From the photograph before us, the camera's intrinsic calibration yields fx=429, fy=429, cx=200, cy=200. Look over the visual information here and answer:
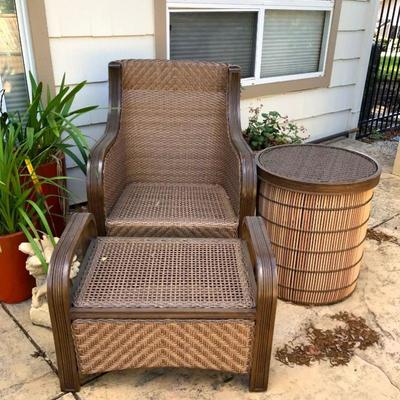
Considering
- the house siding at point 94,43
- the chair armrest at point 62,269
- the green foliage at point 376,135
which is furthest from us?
the green foliage at point 376,135

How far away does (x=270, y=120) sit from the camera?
3.05 m

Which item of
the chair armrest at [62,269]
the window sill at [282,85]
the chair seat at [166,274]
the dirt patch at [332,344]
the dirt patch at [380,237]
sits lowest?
the dirt patch at [332,344]

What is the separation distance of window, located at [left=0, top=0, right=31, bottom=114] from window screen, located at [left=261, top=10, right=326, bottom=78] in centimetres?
182

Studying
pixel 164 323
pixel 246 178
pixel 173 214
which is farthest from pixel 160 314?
pixel 246 178

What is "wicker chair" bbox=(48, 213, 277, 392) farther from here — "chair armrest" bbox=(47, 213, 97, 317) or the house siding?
the house siding

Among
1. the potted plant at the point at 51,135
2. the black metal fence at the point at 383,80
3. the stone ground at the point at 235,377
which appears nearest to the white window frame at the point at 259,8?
the black metal fence at the point at 383,80

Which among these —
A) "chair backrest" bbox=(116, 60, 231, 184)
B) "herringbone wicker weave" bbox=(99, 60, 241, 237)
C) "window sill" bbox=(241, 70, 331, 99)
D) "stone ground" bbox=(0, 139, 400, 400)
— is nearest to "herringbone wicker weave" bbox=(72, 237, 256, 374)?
"stone ground" bbox=(0, 139, 400, 400)

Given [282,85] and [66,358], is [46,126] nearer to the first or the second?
[66,358]

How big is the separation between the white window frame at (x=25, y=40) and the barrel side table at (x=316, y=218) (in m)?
1.34

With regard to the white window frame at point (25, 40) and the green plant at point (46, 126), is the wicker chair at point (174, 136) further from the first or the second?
the white window frame at point (25, 40)

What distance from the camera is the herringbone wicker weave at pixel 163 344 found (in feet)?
4.63

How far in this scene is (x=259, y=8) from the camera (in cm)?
316

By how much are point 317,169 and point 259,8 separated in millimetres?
1715

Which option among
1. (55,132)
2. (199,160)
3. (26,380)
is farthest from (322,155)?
(26,380)
